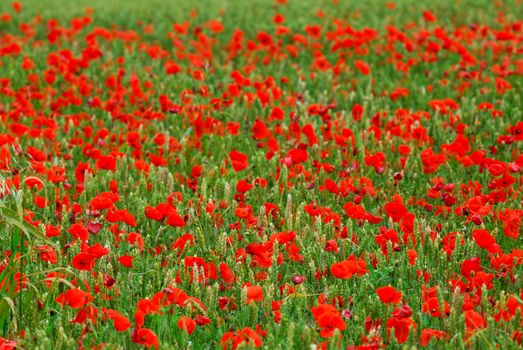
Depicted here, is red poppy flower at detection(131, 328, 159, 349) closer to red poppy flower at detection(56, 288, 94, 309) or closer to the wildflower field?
the wildflower field

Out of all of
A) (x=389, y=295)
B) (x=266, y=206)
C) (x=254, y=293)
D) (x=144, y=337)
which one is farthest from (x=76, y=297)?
(x=266, y=206)

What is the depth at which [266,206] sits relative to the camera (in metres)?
4.15

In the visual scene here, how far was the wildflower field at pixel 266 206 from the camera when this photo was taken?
2.97 meters

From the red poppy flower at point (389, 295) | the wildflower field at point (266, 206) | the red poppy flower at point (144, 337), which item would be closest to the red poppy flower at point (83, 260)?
the wildflower field at point (266, 206)

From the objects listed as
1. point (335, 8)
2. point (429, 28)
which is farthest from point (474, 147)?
point (335, 8)

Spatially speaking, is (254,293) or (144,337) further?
(254,293)

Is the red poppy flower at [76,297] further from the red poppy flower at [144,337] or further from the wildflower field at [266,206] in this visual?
the red poppy flower at [144,337]

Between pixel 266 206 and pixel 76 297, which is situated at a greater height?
pixel 76 297

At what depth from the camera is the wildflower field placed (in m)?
2.97

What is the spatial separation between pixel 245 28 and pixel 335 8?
1947 millimetres

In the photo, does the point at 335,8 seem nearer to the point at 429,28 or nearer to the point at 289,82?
the point at 429,28

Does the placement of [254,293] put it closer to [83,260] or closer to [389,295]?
[389,295]

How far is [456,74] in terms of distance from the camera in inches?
302

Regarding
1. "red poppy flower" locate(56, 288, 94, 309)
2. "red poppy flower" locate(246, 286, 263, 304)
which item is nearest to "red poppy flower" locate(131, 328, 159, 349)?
"red poppy flower" locate(56, 288, 94, 309)
